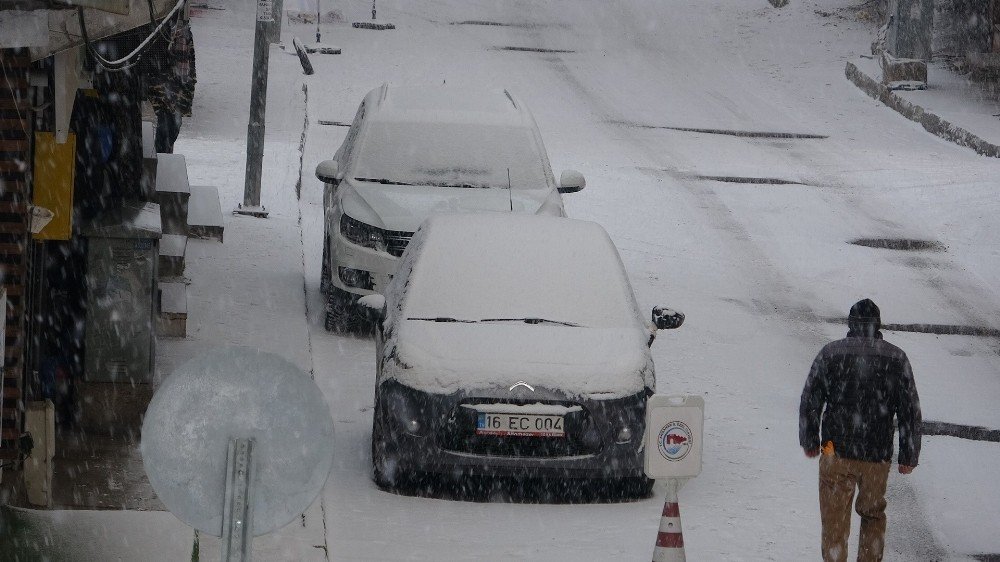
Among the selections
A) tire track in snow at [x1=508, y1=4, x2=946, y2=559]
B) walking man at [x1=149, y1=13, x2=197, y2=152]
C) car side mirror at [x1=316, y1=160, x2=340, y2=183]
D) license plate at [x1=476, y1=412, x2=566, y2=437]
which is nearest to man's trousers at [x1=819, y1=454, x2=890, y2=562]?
tire track in snow at [x1=508, y1=4, x2=946, y2=559]

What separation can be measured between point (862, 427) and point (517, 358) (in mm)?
2111

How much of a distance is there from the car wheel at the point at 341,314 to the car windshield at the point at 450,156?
1140mm

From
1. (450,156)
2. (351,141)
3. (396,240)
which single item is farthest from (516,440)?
(351,141)

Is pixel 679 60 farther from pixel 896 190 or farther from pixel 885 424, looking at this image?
pixel 885 424

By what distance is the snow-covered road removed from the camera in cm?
830

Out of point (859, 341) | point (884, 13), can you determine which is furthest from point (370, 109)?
point (884, 13)

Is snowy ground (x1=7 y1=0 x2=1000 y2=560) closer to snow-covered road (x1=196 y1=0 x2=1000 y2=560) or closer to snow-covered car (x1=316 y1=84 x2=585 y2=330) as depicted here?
snow-covered road (x1=196 y1=0 x2=1000 y2=560)

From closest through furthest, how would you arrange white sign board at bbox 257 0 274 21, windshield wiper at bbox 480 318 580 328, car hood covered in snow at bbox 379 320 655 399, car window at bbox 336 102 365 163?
car hood covered in snow at bbox 379 320 655 399, windshield wiper at bbox 480 318 580 328, car window at bbox 336 102 365 163, white sign board at bbox 257 0 274 21

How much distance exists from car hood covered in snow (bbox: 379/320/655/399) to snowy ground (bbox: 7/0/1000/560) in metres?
0.72

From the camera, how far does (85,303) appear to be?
9242 mm

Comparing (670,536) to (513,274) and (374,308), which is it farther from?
(374,308)

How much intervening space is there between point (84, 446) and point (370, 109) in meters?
5.61

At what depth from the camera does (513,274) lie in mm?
9367

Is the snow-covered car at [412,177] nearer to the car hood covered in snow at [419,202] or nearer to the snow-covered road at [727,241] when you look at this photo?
the car hood covered in snow at [419,202]
